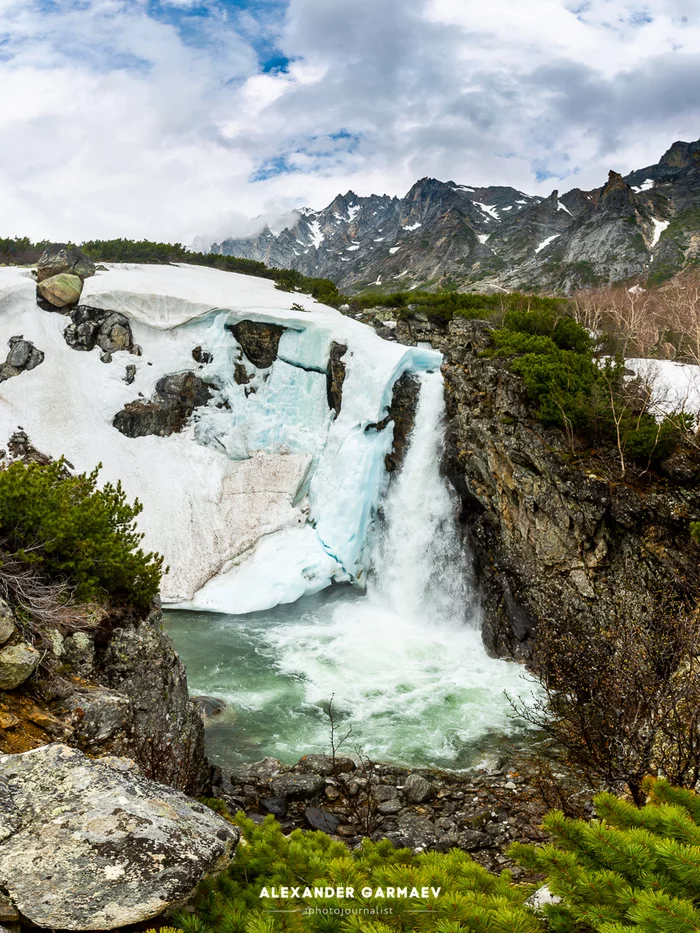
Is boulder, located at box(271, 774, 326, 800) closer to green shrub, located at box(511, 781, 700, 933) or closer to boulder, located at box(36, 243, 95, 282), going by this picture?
green shrub, located at box(511, 781, 700, 933)

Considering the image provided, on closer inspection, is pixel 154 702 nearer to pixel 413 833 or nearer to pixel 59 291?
pixel 413 833

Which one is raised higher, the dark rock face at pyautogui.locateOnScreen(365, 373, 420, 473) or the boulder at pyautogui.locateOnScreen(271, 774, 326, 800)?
the dark rock face at pyautogui.locateOnScreen(365, 373, 420, 473)

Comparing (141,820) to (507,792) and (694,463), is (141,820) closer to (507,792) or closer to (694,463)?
(507,792)

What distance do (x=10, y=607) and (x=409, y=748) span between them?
8756 mm

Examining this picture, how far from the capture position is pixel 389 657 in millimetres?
16219

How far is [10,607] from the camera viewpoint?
7.09m

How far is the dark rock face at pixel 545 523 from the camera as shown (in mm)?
14266

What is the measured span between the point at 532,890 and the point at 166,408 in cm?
2558

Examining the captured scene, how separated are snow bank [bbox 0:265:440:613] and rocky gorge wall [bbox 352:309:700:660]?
5072 millimetres

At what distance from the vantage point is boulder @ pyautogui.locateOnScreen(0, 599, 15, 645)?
21.6ft

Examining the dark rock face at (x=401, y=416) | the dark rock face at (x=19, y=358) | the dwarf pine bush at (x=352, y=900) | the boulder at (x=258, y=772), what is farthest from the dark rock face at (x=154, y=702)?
the dark rock face at (x=19, y=358)

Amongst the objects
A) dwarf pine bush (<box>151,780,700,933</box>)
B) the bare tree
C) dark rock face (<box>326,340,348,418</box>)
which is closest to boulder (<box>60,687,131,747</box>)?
dwarf pine bush (<box>151,780,700,933</box>)

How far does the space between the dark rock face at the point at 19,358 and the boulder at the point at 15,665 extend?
78.6ft

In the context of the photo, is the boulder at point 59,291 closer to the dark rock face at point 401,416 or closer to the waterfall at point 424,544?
the dark rock face at point 401,416
